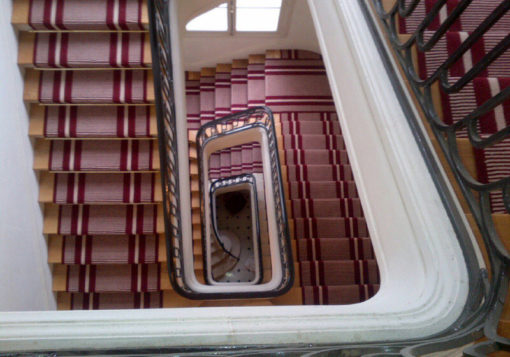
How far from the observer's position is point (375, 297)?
4.31 ft

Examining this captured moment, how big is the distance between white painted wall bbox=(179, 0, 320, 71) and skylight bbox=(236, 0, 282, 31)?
0.14 metres

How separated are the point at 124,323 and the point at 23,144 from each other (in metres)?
2.35

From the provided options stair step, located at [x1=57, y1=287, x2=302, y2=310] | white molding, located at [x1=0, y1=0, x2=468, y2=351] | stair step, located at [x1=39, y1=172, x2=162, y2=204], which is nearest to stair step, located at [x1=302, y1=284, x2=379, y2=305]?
stair step, located at [x1=57, y1=287, x2=302, y2=310]

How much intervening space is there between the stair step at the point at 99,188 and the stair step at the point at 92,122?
350 millimetres

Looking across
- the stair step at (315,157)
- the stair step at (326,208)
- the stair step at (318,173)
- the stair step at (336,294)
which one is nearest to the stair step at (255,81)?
the stair step at (315,157)

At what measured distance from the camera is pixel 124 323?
3.29 ft

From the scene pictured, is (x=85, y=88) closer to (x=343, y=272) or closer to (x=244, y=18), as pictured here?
(x=343, y=272)

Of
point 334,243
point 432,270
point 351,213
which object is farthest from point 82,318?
point 351,213

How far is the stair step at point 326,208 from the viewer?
4973 mm

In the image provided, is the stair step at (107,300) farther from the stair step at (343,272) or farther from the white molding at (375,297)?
the white molding at (375,297)

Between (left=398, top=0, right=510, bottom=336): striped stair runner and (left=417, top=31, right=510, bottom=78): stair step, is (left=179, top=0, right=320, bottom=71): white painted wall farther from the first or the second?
(left=417, top=31, right=510, bottom=78): stair step

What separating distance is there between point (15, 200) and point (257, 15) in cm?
487

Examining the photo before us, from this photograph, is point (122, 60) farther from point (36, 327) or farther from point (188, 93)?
point (188, 93)

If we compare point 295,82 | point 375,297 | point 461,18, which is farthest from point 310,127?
point 375,297
